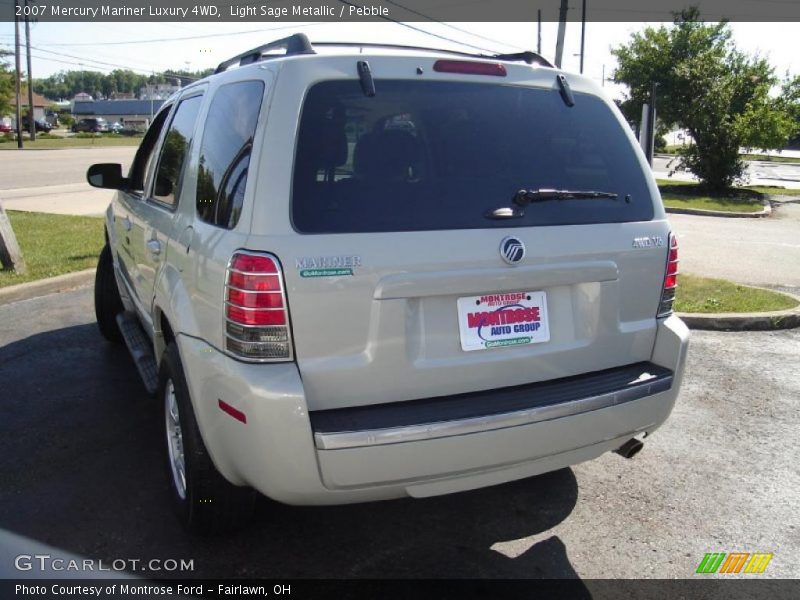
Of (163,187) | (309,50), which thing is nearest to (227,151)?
(309,50)

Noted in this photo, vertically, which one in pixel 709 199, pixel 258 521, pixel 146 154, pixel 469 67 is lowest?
pixel 258 521

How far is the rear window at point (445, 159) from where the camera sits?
105 inches

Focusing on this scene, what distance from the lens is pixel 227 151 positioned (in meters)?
3.01

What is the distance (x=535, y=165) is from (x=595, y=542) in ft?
5.45

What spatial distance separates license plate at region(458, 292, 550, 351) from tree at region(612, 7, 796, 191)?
21046 millimetres

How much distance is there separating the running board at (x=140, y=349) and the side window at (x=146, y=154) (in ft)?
3.01

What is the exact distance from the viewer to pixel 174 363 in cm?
317

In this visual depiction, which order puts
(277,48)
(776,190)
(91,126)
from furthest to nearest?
(91,126) → (776,190) → (277,48)

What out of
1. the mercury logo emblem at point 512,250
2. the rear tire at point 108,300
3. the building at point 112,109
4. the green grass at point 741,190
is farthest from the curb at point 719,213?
the building at point 112,109

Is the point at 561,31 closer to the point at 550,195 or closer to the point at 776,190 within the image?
the point at 776,190

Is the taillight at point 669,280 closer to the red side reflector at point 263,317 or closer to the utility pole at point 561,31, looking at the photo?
the red side reflector at point 263,317

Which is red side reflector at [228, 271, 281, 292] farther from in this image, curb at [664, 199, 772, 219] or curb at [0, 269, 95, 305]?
curb at [664, 199, 772, 219]

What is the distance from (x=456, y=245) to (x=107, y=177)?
3187 mm

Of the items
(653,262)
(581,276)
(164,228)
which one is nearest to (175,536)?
(164,228)
